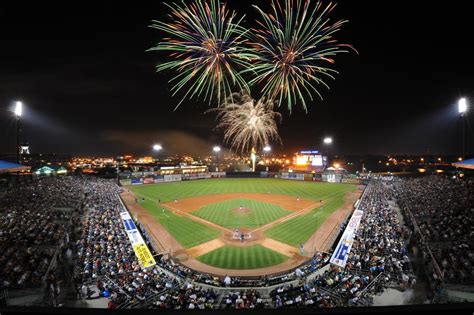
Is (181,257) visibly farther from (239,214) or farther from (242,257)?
(239,214)

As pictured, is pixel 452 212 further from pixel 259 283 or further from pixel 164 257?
pixel 164 257

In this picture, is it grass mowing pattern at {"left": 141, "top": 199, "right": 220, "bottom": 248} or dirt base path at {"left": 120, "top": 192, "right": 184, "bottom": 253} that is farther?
grass mowing pattern at {"left": 141, "top": 199, "right": 220, "bottom": 248}

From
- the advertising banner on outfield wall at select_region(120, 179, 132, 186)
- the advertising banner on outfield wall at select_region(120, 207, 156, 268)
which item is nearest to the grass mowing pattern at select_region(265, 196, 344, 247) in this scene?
the advertising banner on outfield wall at select_region(120, 207, 156, 268)

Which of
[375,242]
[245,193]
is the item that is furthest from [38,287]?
[245,193]

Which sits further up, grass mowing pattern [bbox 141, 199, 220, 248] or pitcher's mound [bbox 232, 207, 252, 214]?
pitcher's mound [bbox 232, 207, 252, 214]

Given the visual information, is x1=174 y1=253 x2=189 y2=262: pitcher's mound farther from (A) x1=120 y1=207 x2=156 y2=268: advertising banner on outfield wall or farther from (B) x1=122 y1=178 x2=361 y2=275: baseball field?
(A) x1=120 y1=207 x2=156 y2=268: advertising banner on outfield wall

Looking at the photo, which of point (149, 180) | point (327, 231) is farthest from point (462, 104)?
point (149, 180)
